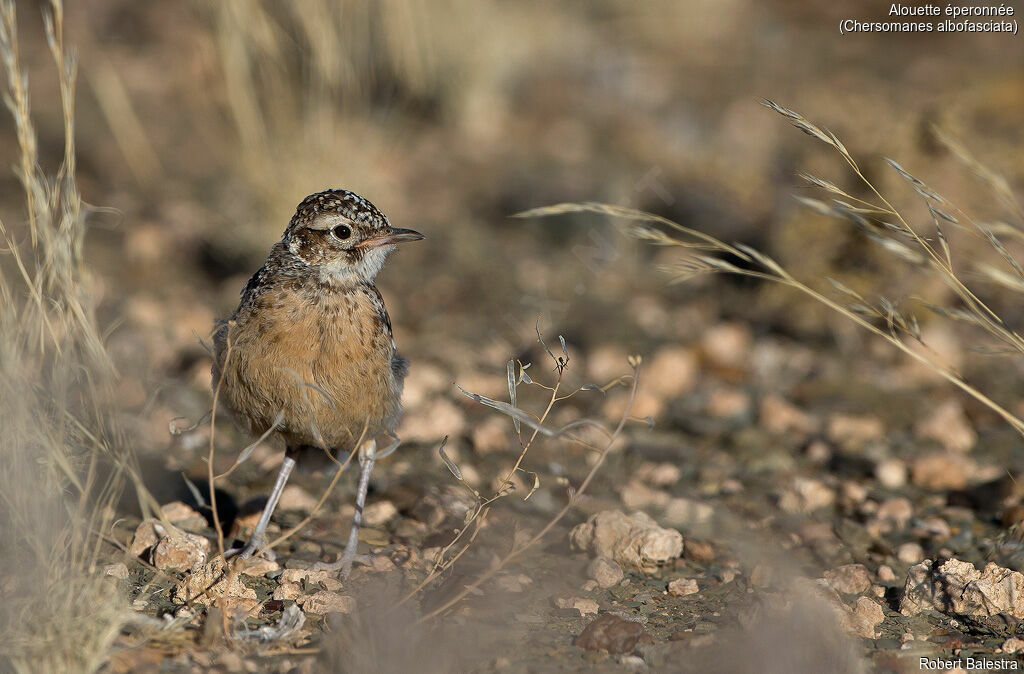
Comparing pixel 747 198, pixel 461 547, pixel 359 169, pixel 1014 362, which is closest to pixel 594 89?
pixel 747 198

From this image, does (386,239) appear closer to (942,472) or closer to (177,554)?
(177,554)

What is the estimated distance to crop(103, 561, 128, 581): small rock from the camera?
4.32 m

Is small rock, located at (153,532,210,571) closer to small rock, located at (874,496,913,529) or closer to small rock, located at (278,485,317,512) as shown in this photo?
small rock, located at (278,485,317,512)

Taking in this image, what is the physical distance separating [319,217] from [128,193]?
5245 millimetres

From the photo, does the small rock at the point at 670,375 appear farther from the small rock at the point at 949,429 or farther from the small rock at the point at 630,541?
the small rock at the point at 630,541

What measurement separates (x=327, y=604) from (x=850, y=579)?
2.23m

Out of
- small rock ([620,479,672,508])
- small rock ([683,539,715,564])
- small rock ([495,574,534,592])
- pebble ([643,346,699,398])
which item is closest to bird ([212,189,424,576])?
small rock ([495,574,534,592])

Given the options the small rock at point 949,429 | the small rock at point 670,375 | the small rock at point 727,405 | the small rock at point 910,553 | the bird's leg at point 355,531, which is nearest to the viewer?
the bird's leg at point 355,531

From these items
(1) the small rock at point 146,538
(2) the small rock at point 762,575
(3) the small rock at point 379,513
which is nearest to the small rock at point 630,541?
(2) the small rock at point 762,575

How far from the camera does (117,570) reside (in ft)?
14.5

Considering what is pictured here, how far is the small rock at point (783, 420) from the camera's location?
21.8 ft

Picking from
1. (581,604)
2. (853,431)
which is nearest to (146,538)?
(581,604)

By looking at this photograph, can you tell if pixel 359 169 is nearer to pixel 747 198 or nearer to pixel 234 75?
pixel 234 75

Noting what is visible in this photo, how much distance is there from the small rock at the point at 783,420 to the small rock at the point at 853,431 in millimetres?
144
